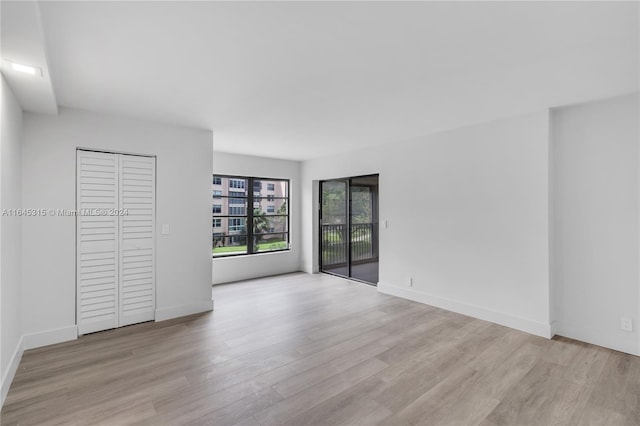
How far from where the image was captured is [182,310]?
391 cm

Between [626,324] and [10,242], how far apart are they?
18.3 ft

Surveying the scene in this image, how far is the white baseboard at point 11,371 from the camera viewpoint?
2.16 meters

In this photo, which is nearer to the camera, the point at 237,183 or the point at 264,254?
the point at 237,183

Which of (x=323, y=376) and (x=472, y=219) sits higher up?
(x=472, y=219)

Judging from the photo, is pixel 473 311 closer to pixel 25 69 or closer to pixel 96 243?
pixel 96 243

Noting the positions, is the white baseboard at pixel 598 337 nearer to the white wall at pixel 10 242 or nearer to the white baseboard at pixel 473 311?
the white baseboard at pixel 473 311

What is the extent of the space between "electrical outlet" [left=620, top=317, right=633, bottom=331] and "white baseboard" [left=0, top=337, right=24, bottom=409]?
A: 5.22 m

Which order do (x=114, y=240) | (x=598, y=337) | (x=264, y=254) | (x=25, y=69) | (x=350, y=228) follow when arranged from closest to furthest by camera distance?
(x=25, y=69) → (x=598, y=337) → (x=114, y=240) → (x=350, y=228) → (x=264, y=254)

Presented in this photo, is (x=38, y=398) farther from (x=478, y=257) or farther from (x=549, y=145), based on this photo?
(x=549, y=145)

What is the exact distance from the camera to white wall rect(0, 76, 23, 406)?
225cm

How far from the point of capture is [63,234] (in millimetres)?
3180

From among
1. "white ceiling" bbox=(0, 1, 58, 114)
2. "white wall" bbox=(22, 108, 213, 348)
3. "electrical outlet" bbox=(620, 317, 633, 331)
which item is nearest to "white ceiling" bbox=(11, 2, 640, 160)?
"white ceiling" bbox=(0, 1, 58, 114)

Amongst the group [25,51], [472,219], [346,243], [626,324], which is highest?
[25,51]

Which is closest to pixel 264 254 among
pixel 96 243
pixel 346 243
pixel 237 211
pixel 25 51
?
pixel 237 211
